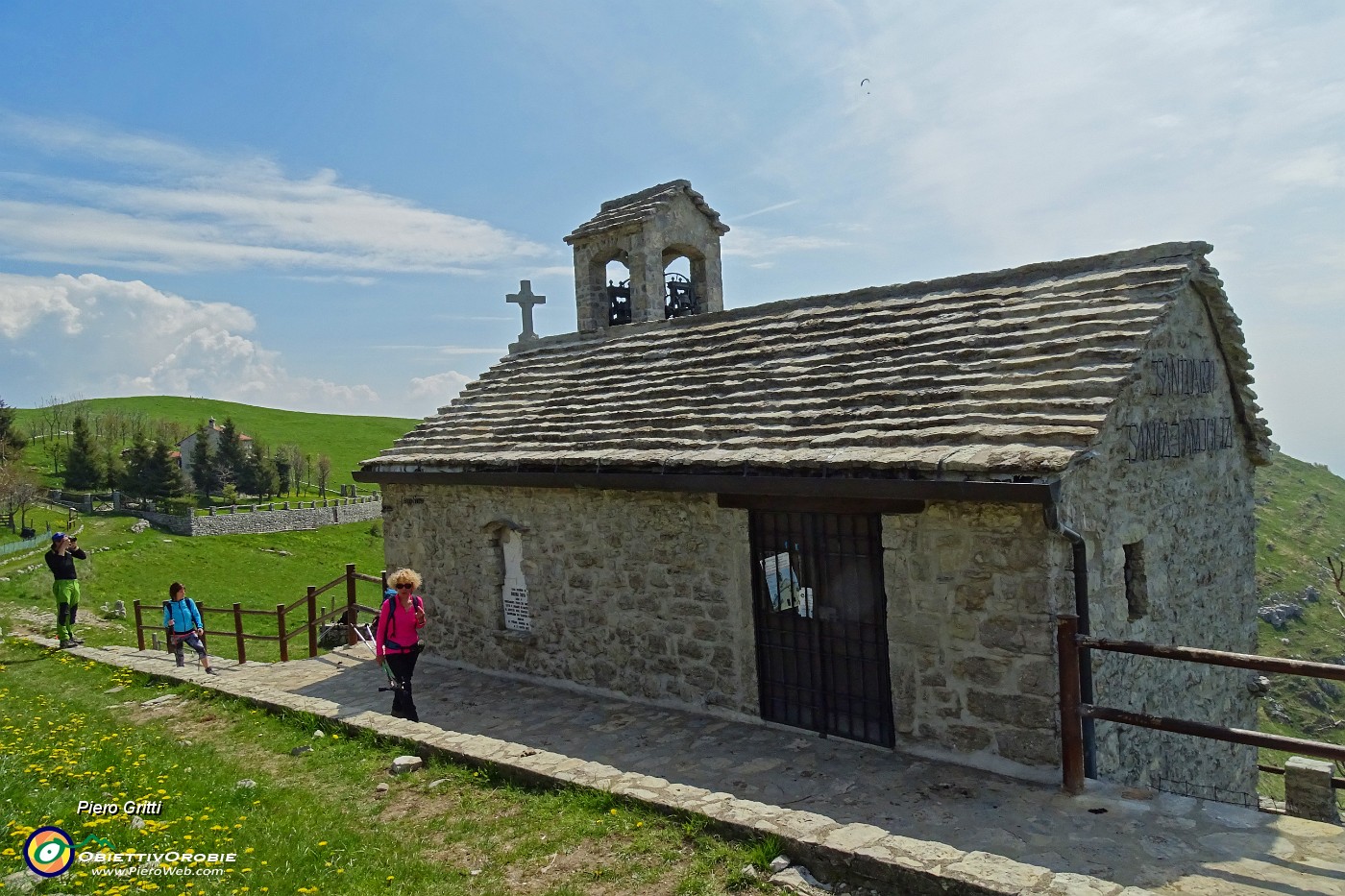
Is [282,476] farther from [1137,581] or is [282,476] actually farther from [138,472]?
[1137,581]

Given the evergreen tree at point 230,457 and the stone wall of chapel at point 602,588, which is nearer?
the stone wall of chapel at point 602,588

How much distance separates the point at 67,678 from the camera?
11062 millimetres

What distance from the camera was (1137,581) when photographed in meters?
7.46

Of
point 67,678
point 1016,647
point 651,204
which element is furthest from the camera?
point 651,204

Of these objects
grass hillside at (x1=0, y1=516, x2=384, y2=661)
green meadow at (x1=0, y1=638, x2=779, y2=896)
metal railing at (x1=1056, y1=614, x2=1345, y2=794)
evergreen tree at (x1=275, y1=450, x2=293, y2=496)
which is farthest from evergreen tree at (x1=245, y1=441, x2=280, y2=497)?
metal railing at (x1=1056, y1=614, x2=1345, y2=794)

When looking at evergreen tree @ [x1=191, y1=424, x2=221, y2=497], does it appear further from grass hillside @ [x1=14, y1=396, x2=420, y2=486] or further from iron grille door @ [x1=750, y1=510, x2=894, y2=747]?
iron grille door @ [x1=750, y1=510, x2=894, y2=747]

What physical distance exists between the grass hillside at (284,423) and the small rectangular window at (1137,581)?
66998 millimetres

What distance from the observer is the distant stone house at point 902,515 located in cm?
657

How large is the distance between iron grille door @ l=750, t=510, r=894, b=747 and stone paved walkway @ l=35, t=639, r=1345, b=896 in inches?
10.0

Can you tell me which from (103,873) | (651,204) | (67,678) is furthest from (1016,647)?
(67,678)

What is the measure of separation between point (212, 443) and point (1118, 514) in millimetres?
59733

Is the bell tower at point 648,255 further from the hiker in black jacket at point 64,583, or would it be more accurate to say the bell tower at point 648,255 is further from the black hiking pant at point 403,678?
the hiker in black jacket at point 64,583

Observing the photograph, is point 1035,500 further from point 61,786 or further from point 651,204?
point 651,204

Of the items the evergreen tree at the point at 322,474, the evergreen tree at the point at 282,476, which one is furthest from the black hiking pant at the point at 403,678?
the evergreen tree at the point at 322,474
